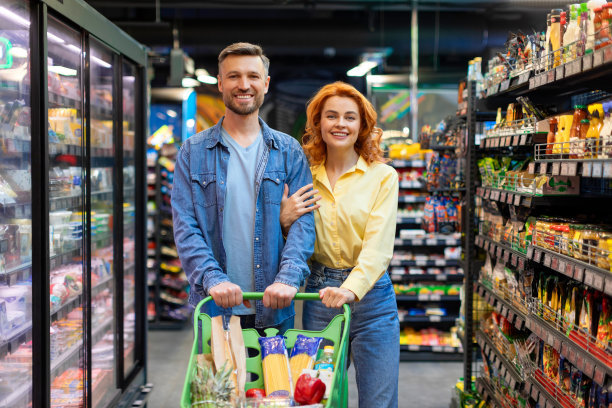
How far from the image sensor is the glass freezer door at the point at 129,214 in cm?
501

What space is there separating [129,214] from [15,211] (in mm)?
2258

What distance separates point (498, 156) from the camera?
429 cm

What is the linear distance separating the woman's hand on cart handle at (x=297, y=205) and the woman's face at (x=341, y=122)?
0.73 ft

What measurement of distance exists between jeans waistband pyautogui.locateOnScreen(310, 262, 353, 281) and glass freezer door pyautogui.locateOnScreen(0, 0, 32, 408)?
135 centimetres

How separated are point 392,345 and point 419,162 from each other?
4.36 metres

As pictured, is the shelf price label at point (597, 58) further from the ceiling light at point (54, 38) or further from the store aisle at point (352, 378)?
the store aisle at point (352, 378)

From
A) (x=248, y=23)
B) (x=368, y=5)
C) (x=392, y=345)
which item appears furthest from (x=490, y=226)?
(x=248, y=23)

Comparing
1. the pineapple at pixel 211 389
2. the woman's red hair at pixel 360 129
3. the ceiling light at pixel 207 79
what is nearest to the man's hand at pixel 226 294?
the pineapple at pixel 211 389

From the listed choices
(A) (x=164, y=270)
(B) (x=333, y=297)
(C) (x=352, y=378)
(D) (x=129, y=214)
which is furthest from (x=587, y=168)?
(A) (x=164, y=270)

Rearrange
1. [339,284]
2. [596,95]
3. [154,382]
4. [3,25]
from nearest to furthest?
1. [339,284]
2. [3,25]
3. [596,95]
4. [154,382]

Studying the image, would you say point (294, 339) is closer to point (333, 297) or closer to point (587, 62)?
point (333, 297)

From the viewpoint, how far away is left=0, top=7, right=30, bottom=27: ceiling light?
271cm

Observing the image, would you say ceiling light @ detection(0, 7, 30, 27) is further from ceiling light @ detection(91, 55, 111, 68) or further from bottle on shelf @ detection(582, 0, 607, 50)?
bottle on shelf @ detection(582, 0, 607, 50)

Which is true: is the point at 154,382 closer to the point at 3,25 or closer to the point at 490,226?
the point at 490,226
